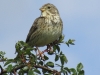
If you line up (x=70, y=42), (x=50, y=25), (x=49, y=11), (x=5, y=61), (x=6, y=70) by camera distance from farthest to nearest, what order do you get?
(x=49, y=11), (x=50, y=25), (x=70, y=42), (x=5, y=61), (x=6, y=70)

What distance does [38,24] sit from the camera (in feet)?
26.8

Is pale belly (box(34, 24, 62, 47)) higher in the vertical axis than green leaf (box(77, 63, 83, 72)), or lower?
higher

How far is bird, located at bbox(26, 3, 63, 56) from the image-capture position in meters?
7.71

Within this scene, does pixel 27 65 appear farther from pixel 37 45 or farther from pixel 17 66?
pixel 37 45

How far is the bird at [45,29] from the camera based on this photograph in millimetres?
7707

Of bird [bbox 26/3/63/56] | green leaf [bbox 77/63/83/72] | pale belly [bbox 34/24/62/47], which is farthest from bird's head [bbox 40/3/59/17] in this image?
green leaf [bbox 77/63/83/72]

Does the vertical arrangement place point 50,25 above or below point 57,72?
above

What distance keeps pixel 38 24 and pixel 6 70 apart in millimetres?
4382

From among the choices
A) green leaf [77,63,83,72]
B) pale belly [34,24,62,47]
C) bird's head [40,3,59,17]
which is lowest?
green leaf [77,63,83,72]

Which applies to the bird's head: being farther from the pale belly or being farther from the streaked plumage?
the pale belly

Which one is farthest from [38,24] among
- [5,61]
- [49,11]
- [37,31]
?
[5,61]

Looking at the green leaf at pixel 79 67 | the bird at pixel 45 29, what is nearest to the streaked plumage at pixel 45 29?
the bird at pixel 45 29

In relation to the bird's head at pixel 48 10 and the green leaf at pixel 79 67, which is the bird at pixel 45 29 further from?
the green leaf at pixel 79 67

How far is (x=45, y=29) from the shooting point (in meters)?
7.88
